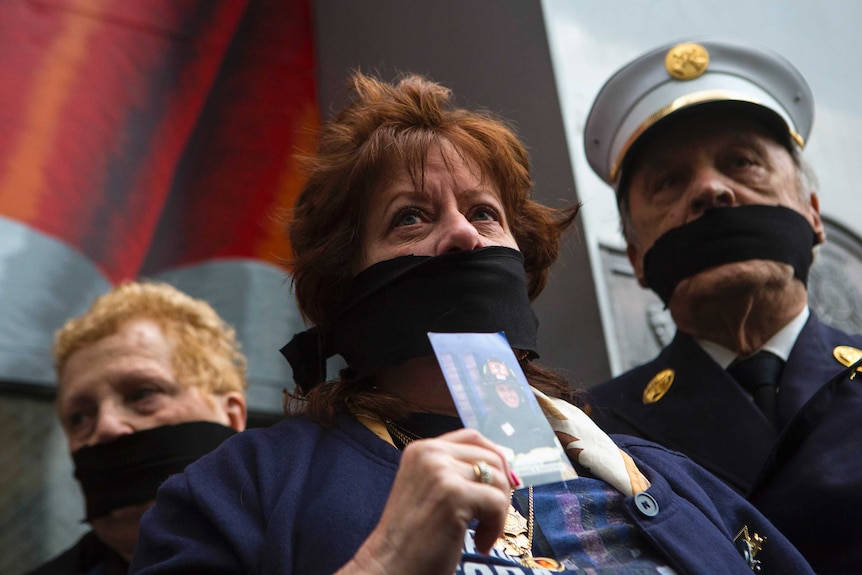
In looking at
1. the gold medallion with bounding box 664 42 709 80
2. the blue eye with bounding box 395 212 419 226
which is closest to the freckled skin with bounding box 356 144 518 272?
the blue eye with bounding box 395 212 419 226

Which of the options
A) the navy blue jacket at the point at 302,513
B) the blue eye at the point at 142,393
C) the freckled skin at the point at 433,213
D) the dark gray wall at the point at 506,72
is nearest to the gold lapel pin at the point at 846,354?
the dark gray wall at the point at 506,72

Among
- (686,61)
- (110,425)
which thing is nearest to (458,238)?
(110,425)

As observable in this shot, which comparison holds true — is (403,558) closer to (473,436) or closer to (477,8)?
(473,436)

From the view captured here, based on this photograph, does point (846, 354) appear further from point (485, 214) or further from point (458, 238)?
point (458, 238)

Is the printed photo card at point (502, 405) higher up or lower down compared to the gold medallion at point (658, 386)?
higher up

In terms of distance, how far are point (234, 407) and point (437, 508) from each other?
2045 mm

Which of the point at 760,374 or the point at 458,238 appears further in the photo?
the point at 760,374

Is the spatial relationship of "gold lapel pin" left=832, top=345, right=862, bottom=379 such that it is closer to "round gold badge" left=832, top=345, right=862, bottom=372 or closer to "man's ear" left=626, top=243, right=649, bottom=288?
"round gold badge" left=832, top=345, right=862, bottom=372

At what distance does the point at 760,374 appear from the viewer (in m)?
2.92

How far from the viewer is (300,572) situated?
1.60 metres

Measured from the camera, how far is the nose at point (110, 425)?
3031 mm

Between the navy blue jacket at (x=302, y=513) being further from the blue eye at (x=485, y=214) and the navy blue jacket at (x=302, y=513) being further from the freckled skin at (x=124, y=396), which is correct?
the freckled skin at (x=124, y=396)

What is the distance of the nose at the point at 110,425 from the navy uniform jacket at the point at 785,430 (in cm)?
130

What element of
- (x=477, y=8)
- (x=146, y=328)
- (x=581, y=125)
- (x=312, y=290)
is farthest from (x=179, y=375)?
(x=477, y=8)
